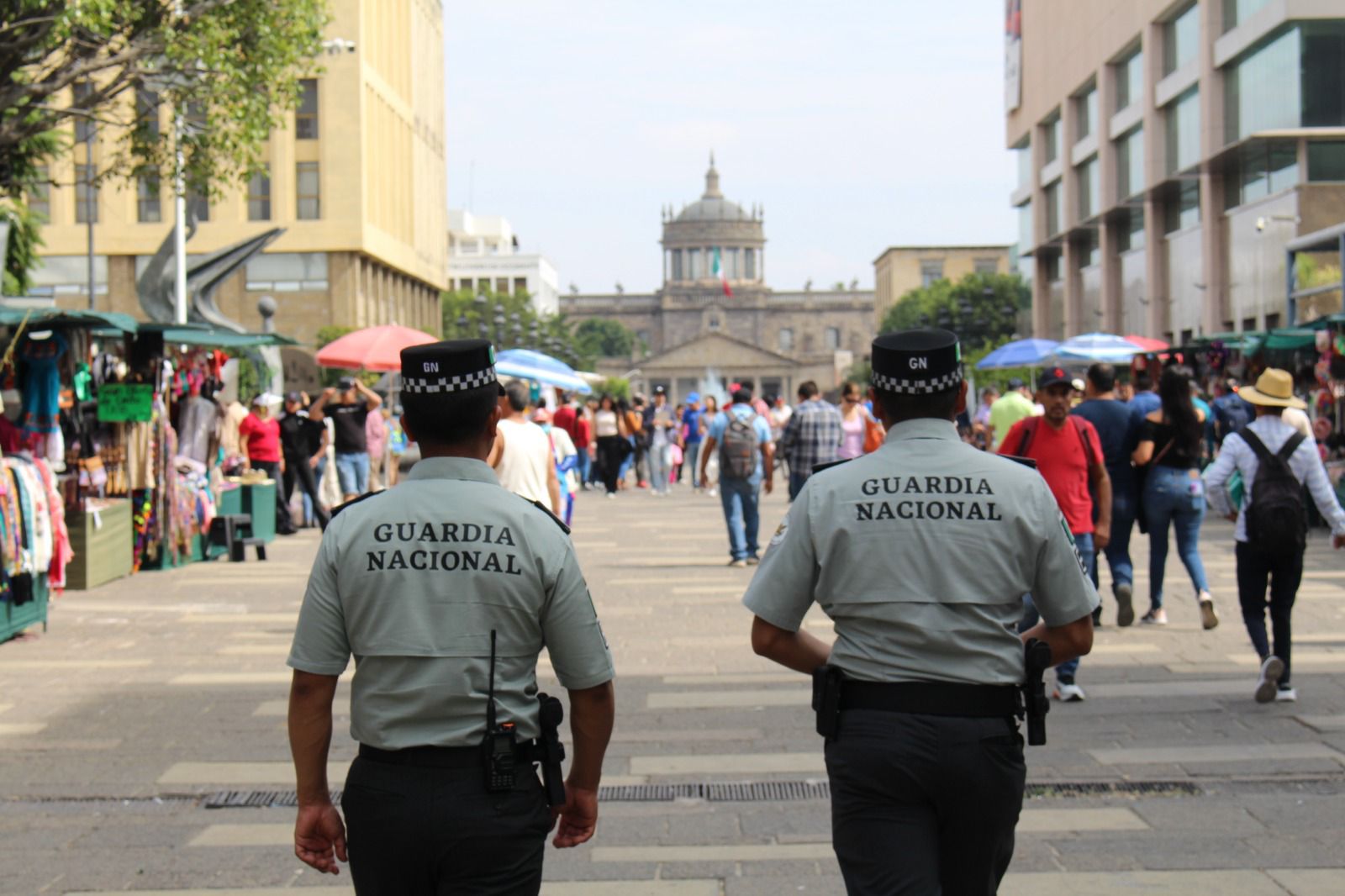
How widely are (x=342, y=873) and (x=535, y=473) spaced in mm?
4113

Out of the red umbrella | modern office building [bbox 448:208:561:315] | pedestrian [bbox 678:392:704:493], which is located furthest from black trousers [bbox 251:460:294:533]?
modern office building [bbox 448:208:561:315]

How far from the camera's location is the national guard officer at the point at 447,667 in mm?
3164

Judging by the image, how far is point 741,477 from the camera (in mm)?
14781

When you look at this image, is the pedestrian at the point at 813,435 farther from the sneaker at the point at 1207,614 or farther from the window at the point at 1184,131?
the window at the point at 1184,131

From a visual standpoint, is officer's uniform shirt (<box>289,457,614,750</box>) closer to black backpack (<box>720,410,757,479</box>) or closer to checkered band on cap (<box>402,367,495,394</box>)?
checkered band on cap (<box>402,367,495,394</box>)

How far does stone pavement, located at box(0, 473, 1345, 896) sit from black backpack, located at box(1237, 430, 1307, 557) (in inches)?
30.6

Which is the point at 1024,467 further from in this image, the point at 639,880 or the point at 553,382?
the point at 553,382

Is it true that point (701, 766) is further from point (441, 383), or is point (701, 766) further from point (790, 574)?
point (441, 383)

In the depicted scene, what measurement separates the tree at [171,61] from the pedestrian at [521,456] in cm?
A: 743

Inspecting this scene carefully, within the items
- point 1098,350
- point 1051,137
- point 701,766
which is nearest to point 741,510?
point 701,766

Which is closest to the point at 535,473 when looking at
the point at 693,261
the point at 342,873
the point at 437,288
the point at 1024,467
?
the point at 342,873

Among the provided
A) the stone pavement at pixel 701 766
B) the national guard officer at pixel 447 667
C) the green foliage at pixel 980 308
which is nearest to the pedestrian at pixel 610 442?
the stone pavement at pixel 701 766

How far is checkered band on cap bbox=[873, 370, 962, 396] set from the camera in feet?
12.0

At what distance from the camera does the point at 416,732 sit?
10.5 ft
